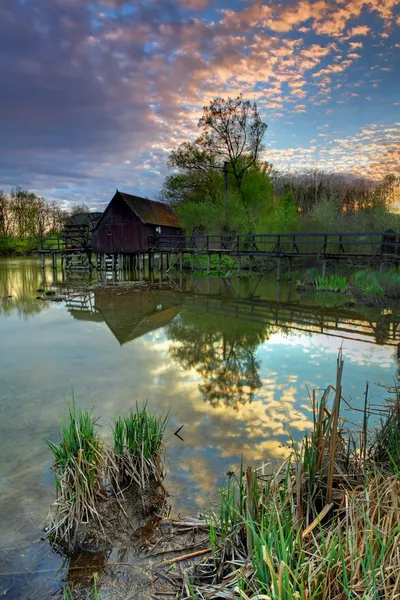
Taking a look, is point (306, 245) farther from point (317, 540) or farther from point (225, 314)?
point (317, 540)

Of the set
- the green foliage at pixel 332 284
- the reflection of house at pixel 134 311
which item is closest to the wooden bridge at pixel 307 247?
the green foliage at pixel 332 284

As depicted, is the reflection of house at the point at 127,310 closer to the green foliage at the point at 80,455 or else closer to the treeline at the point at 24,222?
the green foliage at the point at 80,455

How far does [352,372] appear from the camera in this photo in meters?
7.98

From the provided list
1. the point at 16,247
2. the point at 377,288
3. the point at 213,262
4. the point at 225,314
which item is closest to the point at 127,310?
the point at 225,314

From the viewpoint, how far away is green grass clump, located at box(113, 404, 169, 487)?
13.8 ft

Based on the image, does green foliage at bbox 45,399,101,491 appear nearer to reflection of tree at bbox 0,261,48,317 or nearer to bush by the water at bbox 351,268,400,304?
reflection of tree at bbox 0,261,48,317

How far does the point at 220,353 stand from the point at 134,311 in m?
6.64

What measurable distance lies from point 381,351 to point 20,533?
838 centimetres

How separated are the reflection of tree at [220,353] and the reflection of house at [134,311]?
0.82 metres

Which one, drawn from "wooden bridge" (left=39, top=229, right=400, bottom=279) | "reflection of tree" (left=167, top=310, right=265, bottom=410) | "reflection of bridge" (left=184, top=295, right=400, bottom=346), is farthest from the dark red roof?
"reflection of tree" (left=167, top=310, right=265, bottom=410)

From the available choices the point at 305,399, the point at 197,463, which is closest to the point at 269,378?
the point at 305,399

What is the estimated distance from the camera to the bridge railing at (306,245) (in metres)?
19.5

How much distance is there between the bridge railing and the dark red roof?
71.7 inches

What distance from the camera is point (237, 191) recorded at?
36.8 metres
